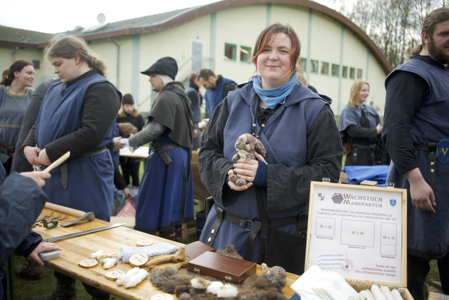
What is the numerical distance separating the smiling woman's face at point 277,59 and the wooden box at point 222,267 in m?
0.86

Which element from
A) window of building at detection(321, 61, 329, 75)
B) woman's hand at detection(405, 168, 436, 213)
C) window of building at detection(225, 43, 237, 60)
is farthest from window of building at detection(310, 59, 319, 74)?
woman's hand at detection(405, 168, 436, 213)

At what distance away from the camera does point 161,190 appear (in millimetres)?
3863

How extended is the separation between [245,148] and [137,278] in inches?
26.7

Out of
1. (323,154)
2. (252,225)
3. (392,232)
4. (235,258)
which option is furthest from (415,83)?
(235,258)

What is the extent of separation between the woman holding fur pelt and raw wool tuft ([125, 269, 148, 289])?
459 millimetres

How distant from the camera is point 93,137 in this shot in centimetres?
238

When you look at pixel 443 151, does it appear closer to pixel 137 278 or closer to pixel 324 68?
pixel 137 278

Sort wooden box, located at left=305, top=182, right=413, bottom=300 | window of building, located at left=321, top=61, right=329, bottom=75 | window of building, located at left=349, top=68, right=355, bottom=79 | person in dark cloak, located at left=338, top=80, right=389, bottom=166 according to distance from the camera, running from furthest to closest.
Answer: window of building, located at left=349, top=68, right=355, bottom=79 → window of building, located at left=321, top=61, right=329, bottom=75 → person in dark cloak, located at left=338, top=80, right=389, bottom=166 → wooden box, located at left=305, top=182, right=413, bottom=300

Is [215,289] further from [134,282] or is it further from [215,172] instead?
[215,172]

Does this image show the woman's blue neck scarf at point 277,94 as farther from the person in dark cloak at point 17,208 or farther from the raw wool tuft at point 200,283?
the person in dark cloak at point 17,208

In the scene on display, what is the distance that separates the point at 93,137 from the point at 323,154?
5.34 ft

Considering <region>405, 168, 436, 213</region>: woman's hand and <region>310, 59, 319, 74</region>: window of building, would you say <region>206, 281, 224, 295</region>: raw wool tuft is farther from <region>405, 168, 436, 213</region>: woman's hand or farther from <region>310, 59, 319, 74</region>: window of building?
<region>310, 59, 319, 74</region>: window of building

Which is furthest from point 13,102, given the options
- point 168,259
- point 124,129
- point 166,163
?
point 168,259

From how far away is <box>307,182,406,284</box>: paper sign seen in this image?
1221 millimetres
